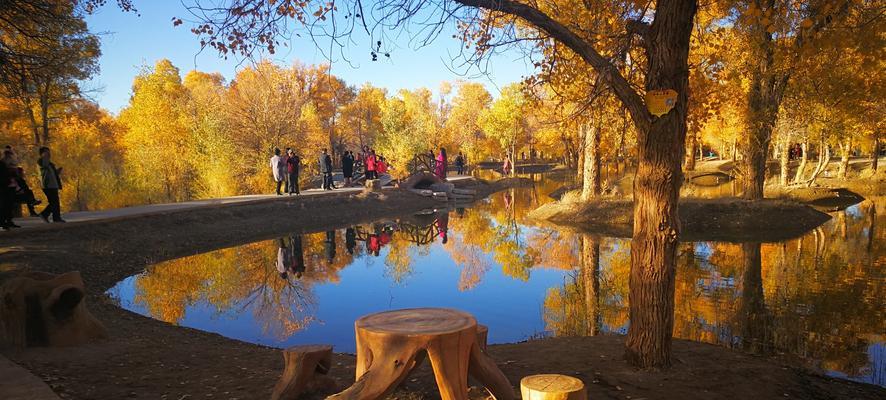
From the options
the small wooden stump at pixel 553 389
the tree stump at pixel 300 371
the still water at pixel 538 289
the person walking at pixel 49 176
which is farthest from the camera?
the person walking at pixel 49 176

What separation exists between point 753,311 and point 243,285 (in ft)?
32.3

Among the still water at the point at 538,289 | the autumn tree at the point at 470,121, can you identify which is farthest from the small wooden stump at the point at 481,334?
the autumn tree at the point at 470,121

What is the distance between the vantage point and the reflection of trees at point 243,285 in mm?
9477

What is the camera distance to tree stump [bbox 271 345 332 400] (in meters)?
4.41

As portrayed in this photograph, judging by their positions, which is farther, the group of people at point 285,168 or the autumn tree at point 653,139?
the group of people at point 285,168

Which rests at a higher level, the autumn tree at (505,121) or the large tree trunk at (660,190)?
the autumn tree at (505,121)

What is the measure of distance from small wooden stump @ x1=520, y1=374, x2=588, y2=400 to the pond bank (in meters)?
14.1

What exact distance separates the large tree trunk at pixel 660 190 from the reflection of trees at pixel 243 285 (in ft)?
18.3

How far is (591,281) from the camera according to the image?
11.0 metres

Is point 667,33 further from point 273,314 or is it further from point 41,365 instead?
point 273,314

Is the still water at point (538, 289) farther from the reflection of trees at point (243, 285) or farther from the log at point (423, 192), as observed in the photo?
the log at point (423, 192)

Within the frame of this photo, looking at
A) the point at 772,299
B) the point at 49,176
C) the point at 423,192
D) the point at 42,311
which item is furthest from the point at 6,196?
the point at 423,192

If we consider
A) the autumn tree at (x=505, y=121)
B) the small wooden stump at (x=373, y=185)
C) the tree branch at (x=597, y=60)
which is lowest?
the small wooden stump at (x=373, y=185)

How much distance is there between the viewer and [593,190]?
20.5 metres
